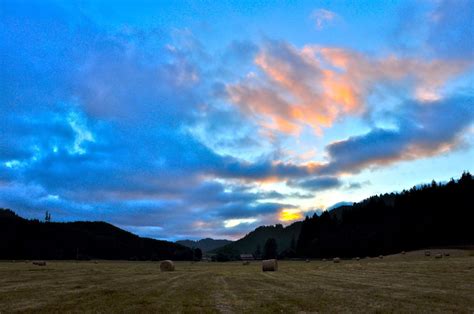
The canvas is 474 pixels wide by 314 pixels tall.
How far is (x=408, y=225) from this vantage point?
123 metres

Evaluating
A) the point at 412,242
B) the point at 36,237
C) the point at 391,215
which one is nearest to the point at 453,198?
the point at 412,242

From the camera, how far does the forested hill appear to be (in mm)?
108750

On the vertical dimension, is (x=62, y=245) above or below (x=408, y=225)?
above

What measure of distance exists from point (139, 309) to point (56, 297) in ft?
20.9

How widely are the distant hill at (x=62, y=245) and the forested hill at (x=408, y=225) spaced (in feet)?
203

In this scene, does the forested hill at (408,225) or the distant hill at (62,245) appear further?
the distant hill at (62,245)

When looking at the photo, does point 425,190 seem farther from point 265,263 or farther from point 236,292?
point 236,292

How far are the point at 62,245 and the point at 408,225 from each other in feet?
444

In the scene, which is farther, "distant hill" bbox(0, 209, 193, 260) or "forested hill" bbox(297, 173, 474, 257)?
"distant hill" bbox(0, 209, 193, 260)

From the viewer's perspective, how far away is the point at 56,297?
19578 millimetres

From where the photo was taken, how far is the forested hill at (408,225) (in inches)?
4281

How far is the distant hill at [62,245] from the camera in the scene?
15775 centimetres

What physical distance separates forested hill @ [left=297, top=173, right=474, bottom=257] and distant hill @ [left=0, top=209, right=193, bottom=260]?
203ft

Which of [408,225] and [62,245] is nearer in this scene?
[408,225]
